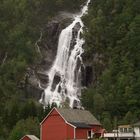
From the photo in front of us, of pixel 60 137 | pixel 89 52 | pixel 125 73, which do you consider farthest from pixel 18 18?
pixel 60 137

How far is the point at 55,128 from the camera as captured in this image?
89688mm

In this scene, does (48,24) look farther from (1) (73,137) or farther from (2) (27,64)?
(1) (73,137)

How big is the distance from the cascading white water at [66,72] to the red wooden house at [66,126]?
29640 millimetres

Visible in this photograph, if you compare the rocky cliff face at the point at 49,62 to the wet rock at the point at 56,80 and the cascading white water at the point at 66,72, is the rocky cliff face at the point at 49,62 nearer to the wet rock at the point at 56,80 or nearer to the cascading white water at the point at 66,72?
the wet rock at the point at 56,80

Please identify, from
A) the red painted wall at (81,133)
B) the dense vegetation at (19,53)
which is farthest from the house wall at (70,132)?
the dense vegetation at (19,53)

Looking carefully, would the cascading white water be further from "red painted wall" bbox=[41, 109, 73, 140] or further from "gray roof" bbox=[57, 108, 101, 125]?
"red painted wall" bbox=[41, 109, 73, 140]

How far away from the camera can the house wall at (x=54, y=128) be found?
89.0m

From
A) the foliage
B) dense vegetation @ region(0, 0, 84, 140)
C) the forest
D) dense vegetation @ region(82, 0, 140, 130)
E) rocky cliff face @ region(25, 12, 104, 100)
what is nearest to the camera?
the foliage

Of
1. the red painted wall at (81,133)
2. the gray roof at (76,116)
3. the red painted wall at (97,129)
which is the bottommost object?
the red painted wall at (81,133)

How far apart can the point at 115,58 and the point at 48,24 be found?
25.7 metres

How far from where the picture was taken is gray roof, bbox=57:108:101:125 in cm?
8956

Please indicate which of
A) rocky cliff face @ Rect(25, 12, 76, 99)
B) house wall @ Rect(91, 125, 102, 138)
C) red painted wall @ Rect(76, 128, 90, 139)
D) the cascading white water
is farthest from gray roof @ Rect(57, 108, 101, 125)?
rocky cliff face @ Rect(25, 12, 76, 99)

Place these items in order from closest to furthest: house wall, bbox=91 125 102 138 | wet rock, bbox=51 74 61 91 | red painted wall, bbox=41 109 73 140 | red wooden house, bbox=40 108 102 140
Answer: red wooden house, bbox=40 108 102 140 < red painted wall, bbox=41 109 73 140 < house wall, bbox=91 125 102 138 < wet rock, bbox=51 74 61 91

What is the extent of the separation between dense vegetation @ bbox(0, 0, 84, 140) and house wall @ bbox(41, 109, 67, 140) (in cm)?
568
